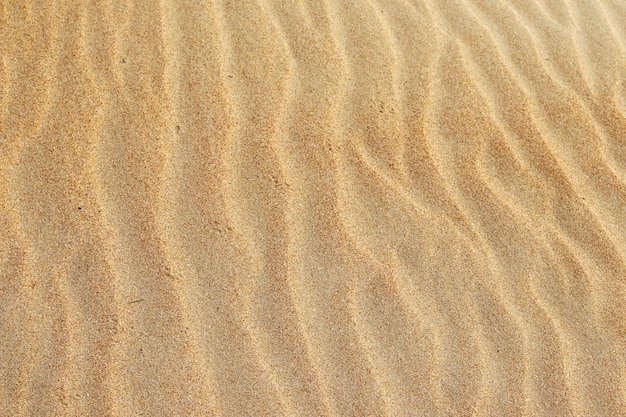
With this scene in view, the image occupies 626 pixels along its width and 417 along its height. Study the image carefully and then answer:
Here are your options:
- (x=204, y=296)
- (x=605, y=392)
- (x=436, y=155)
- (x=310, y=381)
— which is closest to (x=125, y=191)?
(x=204, y=296)

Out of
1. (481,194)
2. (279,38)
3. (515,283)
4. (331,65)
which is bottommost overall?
(515,283)

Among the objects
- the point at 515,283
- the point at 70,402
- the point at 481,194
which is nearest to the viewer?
the point at 70,402

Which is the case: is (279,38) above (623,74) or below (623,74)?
above

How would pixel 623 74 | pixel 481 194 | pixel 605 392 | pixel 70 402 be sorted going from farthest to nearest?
1. pixel 623 74
2. pixel 481 194
3. pixel 605 392
4. pixel 70 402

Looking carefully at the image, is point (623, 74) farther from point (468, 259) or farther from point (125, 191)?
point (125, 191)

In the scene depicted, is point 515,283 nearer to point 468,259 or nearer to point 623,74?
point 468,259

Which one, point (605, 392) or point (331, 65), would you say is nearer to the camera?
point (605, 392)

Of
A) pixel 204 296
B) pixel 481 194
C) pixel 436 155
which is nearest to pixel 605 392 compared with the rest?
pixel 481 194
